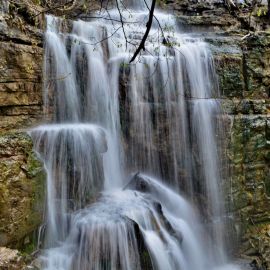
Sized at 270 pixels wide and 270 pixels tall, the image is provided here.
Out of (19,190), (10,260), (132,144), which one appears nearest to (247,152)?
(132,144)

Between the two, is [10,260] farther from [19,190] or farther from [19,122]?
[19,122]

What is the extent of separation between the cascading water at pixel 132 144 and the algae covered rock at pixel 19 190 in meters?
0.49

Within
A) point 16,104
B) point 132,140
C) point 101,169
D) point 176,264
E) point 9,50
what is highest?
point 9,50

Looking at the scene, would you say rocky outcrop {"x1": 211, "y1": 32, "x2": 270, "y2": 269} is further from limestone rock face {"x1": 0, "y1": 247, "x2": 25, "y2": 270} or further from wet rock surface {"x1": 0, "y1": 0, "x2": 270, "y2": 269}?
limestone rock face {"x1": 0, "y1": 247, "x2": 25, "y2": 270}

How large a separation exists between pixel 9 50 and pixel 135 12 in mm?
6522

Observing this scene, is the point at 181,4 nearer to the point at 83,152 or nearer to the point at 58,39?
the point at 58,39

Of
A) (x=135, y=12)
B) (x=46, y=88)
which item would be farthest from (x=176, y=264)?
(x=135, y=12)

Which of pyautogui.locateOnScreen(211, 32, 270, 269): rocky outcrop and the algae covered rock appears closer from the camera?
the algae covered rock

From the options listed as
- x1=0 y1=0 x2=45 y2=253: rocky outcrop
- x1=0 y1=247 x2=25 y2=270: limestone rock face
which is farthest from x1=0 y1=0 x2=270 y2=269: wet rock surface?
x1=0 y1=247 x2=25 y2=270: limestone rock face

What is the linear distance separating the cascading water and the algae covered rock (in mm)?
494

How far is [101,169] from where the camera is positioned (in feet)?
24.5

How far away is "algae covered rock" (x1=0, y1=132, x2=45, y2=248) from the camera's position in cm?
548

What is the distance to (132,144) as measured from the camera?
8.37 meters

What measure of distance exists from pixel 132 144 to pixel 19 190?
322 cm
